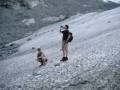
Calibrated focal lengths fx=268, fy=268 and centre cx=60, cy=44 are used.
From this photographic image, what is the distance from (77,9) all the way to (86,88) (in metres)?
47.7

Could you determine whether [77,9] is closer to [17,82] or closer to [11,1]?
[11,1]

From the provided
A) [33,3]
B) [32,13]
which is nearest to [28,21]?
[32,13]

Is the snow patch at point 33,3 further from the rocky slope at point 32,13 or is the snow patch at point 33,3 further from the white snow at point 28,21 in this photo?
the white snow at point 28,21

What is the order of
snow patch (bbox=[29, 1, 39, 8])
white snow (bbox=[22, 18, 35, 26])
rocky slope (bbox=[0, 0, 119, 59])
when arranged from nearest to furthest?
1. rocky slope (bbox=[0, 0, 119, 59])
2. white snow (bbox=[22, 18, 35, 26])
3. snow patch (bbox=[29, 1, 39, 8])

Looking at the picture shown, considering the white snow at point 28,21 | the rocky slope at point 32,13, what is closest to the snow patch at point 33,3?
the rocky slope at point 32,13

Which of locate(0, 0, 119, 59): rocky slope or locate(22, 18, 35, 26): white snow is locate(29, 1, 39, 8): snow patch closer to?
locate(0, 0, 119, 59): rocky slope

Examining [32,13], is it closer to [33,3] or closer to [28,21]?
[28,21]

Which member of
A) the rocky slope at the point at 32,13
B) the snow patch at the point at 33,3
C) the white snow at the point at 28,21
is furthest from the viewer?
the snow patch at the point at 33,3

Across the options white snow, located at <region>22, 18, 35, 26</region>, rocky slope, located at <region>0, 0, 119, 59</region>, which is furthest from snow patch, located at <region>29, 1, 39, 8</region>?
white snow, located at <region>22, 18, 35, 26</region>

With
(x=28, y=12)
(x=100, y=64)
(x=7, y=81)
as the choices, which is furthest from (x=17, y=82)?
(x=28, y=12)

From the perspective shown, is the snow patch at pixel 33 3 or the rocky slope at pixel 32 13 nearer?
the rocky slope at pixel 32 13

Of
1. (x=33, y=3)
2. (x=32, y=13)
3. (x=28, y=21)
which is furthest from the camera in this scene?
(x=33, y=3)

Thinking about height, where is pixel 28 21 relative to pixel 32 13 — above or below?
below

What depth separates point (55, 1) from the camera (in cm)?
5934
